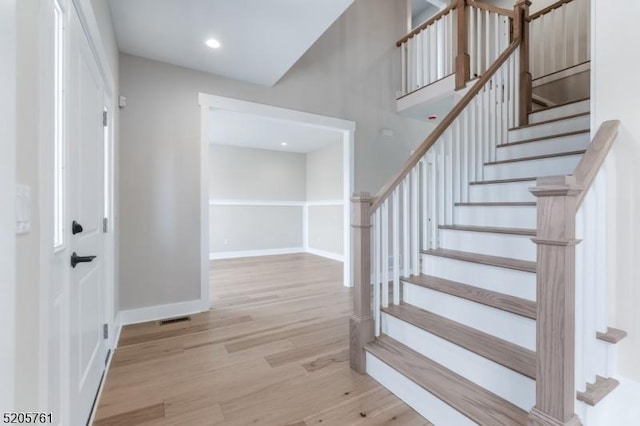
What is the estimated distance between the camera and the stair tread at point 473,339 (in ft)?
4.45

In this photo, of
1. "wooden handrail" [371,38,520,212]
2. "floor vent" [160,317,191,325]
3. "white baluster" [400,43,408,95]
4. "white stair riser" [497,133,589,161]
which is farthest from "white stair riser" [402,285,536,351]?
"white baluster" [400,43,408,95]

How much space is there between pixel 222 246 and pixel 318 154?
9.59ft

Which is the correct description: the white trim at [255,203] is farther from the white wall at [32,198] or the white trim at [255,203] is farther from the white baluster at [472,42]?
the white wall at [32,198]

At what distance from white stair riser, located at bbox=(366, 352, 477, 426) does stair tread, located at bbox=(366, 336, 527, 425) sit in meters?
0.03

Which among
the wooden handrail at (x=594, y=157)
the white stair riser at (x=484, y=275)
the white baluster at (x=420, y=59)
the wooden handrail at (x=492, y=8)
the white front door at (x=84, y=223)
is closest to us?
the wooden handrail at (x=594, y=157)

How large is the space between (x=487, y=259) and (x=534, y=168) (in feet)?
3.66

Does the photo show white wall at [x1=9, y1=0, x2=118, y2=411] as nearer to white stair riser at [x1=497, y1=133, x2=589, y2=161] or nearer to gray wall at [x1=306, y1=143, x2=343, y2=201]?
white stair riser at [x1=497, y1=133, x2=589, y2=161]

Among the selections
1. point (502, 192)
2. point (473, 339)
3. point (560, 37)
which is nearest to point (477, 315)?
point (473, 339)

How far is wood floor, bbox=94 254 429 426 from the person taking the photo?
61.0 inches

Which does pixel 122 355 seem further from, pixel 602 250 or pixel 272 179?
pixel 272 179

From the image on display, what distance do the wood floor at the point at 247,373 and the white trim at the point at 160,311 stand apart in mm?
105

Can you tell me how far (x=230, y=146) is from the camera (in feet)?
20.6

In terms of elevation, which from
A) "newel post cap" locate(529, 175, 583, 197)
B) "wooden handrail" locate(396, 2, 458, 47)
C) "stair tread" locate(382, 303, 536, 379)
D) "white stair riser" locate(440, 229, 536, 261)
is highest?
"wooden handrail" locate(396, 2, 458, 47)

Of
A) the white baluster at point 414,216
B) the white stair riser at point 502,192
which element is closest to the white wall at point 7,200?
the white baluster at point 414,216
